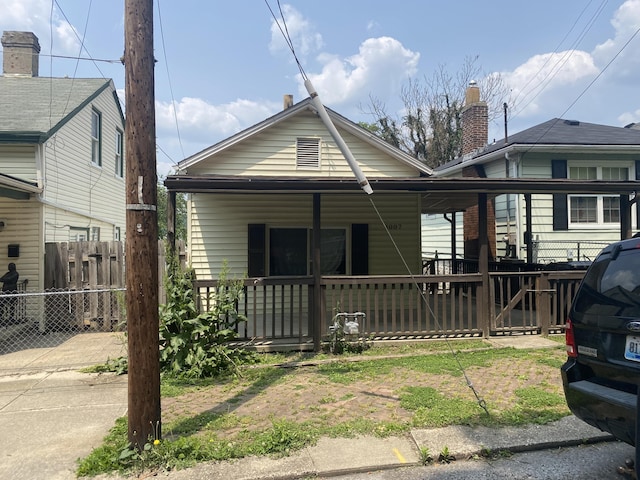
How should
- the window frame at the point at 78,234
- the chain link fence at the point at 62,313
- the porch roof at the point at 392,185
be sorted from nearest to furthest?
the porch roof at the point at 392,185 < the chain link fence at the point at 62,313 < the window frame at the point at 78,234

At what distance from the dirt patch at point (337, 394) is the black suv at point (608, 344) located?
4.75 ft

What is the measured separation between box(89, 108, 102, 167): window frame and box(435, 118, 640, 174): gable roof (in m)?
11.7

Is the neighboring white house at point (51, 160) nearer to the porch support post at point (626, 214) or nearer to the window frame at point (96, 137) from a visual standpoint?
the window frame at point (96, 137)

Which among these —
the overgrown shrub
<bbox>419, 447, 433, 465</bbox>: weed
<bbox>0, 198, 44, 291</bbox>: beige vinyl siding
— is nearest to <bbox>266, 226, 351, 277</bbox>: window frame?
the overgrown shrub

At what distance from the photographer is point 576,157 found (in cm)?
1238

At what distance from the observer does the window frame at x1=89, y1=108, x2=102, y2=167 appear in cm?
1268

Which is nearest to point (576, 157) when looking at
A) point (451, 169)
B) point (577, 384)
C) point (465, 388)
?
point (451, 169)

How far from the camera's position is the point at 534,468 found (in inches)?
138

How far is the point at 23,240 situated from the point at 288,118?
6289 millimetres

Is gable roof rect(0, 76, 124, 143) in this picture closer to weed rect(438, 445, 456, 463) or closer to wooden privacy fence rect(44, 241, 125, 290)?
wooden privacy fence rect(44, 241, 125, 290)

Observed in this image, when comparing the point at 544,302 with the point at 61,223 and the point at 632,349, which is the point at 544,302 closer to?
the point at 632,349

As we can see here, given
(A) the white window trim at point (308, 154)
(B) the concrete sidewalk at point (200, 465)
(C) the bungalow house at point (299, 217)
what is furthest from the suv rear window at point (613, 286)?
(A) the white window trim at point (308, 154)

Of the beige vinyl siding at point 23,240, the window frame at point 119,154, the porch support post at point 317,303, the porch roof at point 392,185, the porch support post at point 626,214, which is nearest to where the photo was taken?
the porch roof at point 392,185

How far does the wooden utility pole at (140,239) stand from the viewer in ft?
11.8
